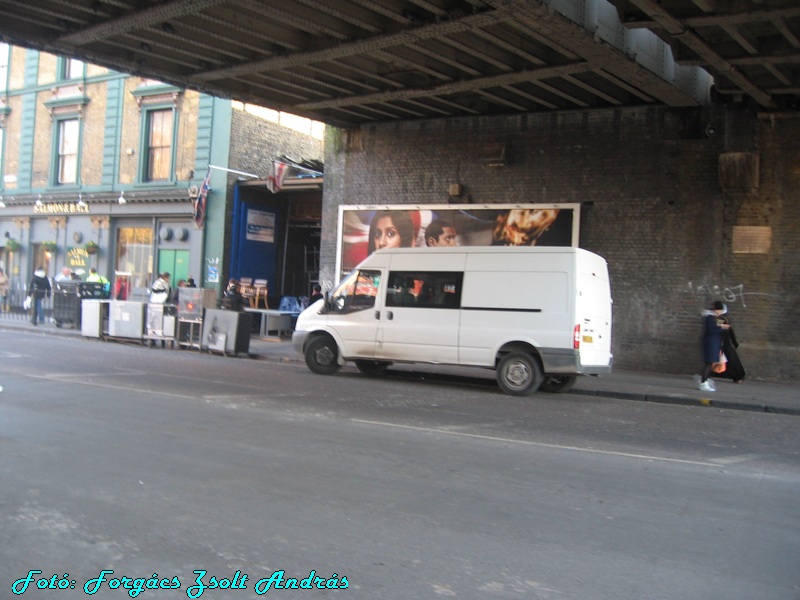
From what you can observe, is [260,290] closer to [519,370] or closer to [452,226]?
[452,226]

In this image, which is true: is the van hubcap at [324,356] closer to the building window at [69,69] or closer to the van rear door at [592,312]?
the van rear door at [592,312]

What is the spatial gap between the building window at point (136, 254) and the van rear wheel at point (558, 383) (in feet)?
54.7

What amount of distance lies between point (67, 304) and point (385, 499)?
64.4 ft

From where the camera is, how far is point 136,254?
2592cm

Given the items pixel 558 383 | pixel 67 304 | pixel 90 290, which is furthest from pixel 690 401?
pixel 67 304

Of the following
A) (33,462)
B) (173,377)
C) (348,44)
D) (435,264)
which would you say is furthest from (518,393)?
(33,462)

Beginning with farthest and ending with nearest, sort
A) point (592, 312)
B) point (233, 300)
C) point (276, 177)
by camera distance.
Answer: point (276, 177), point (233, 300), point (592, 312)

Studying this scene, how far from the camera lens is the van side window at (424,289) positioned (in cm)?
1285

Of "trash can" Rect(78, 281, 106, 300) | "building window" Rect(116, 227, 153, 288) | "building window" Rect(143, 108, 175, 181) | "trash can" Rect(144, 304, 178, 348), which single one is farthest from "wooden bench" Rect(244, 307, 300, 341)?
"building window" Rect(143, 108, 175, 181)

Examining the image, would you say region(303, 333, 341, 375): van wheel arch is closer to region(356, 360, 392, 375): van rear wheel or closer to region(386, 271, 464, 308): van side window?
region(356, 360, 392, 375): van rear wheel

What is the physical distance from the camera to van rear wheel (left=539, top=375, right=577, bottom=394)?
42.6 feet

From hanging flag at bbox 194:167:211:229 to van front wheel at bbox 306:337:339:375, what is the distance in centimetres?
1079

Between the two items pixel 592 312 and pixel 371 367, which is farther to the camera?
pixel 371 367

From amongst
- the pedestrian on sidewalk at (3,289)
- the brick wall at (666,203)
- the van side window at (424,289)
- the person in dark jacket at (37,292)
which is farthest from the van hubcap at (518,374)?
the pedestrian on sidewalk at (3,289)
